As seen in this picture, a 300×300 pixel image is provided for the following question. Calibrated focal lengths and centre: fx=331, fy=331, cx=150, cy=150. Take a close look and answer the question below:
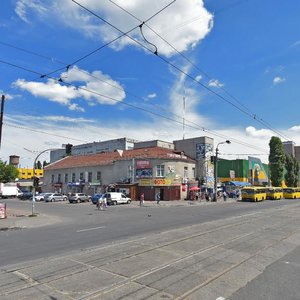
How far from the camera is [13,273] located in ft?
26.7

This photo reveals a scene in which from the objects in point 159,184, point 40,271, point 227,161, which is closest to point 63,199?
point 159,184

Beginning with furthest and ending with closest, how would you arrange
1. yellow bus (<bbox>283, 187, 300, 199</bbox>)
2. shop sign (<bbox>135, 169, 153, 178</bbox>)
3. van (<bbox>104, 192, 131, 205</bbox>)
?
yellow bus (<bbox>283, 187, 300, 199</bbox>), shop sign (<bbox>135, 169, 153, 178</bbox>), van (<bbox>104, 192, 131, 205</bbox>)

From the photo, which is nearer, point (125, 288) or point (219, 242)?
point (125, 288)

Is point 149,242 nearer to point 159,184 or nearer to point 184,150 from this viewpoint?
→ point 159,184

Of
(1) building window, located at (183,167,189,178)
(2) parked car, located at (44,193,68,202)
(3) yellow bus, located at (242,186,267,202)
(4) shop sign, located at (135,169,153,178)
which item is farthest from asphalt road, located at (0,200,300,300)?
(2) parked car, located at (44,193,68,202)

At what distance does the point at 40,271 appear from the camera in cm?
832

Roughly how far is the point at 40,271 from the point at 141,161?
1781 inches

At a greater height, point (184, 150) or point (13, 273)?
point (184, 150)

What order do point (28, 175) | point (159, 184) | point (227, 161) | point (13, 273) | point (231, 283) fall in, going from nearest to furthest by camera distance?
1. point (231, 283)
2. point (13, 273)
3. point (159, 184)
4. point (227, 161)
5. point (28, 175)

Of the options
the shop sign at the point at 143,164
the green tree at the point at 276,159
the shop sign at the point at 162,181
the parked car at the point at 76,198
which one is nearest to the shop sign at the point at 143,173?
the shop sign at the point at 143,164

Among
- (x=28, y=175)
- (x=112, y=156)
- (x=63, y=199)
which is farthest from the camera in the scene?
(x=28, y=175)

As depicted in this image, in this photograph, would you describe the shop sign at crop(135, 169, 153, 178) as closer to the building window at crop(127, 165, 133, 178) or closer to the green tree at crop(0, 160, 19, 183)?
the building window at crop(127, 165, 133, 178)

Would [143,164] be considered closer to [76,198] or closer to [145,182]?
[145,182]

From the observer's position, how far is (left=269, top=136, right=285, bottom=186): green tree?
242 ft
